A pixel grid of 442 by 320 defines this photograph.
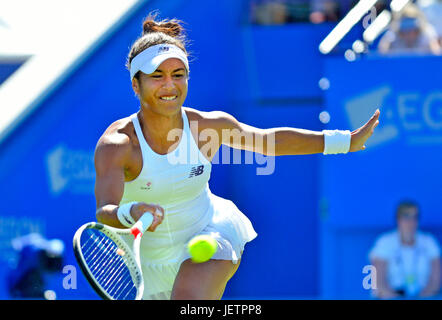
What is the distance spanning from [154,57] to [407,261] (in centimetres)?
374

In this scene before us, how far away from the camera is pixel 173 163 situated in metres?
4.54

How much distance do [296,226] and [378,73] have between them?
56.2 inches

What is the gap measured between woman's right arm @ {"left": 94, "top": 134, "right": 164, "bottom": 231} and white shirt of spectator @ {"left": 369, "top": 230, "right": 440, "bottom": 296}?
12.1 ft

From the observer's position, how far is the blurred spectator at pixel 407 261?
7535 millimetres

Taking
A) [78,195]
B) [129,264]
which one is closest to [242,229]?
[129,264]

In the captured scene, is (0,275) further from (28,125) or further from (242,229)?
(242,229)

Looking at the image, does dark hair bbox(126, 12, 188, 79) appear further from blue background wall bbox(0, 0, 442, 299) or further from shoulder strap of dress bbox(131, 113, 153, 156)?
blue background wall bbox(0, 0, 442, 299)

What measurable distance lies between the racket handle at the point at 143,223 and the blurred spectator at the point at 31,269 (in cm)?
324

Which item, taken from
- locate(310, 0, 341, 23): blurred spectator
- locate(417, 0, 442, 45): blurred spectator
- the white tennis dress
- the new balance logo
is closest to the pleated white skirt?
the white tennis dress

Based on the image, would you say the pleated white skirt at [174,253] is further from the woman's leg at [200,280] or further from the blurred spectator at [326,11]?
the blurred spectator at [326,11]

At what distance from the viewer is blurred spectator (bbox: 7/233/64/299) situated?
719 centimetres

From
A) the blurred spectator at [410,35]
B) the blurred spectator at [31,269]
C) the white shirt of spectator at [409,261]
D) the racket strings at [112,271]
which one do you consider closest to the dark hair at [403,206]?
the white shirt of spectator at [409,261]

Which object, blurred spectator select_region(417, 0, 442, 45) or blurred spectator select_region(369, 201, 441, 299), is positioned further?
blurred spectator select_region(417, 0, 442, 45)

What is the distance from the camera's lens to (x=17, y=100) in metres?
7.49
